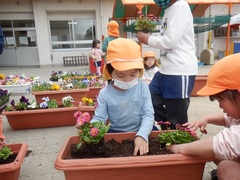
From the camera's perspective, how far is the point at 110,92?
153 centimetres

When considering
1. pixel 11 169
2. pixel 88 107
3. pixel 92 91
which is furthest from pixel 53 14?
pixel 11 169

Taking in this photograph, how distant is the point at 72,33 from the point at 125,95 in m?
10.5

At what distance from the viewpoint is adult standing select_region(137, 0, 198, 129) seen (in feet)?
5.18

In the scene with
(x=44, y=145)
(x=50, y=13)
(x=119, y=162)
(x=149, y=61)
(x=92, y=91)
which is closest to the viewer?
(x=119, y=162)

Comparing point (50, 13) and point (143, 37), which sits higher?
point (50, 13)

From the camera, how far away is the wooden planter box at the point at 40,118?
2.64m

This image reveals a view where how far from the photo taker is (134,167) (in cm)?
108

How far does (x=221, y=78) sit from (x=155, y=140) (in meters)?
0.62

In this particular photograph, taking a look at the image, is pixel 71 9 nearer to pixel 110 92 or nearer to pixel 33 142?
pixel 33 142

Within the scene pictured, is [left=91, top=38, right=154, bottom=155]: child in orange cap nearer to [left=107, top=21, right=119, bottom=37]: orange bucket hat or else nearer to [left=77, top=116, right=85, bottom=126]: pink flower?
[left=77, top=116, right=85, bottom=126]: pink flower

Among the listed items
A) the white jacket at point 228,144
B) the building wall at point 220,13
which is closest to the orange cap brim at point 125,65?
the white jacket at point 228,144

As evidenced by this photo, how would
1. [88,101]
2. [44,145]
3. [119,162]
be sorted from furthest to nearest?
[88,101] < [44,145] < [119,162]

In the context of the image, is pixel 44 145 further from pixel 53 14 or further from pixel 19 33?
pixel 19 33

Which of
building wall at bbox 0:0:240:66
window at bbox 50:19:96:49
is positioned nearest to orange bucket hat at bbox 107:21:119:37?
building wall at bbox 0:0:240:66
